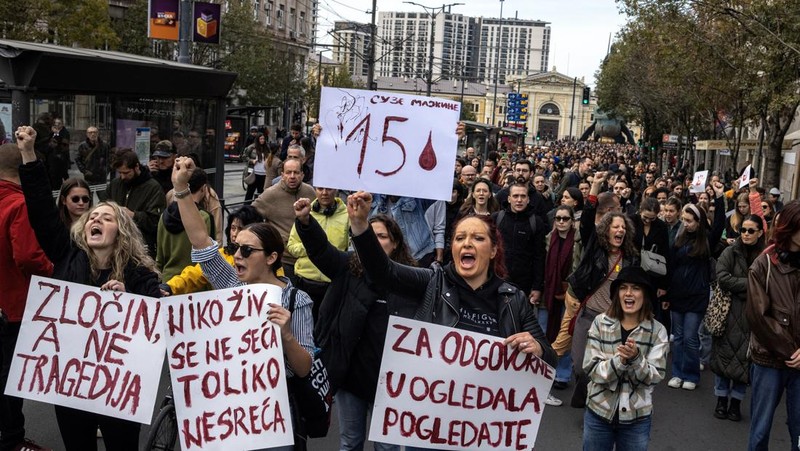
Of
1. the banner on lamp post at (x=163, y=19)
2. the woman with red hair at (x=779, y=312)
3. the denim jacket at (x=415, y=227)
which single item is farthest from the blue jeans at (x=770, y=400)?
the banner on lamp post at (x=163, y=19)

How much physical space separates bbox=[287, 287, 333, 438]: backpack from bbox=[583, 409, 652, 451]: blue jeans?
5.25 feet

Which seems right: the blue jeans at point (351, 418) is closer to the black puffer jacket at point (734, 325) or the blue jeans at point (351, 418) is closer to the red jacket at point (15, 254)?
the red jacket at point (15, 254)

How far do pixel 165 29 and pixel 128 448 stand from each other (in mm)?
16495

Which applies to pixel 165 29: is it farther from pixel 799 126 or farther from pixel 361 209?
pixel 799 126

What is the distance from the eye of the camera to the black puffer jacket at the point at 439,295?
3912 mm

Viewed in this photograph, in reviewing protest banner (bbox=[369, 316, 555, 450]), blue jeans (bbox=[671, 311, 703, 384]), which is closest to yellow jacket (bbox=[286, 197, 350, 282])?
protest banner (bbox=[369, 316, 555, 450])

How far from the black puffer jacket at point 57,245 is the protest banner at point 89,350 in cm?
17

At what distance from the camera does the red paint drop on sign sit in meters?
4.83

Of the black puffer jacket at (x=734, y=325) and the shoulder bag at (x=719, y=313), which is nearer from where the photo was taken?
the black puffer jacket at (x=734, y=325)

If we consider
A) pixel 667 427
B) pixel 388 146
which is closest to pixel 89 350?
pixel 388 146

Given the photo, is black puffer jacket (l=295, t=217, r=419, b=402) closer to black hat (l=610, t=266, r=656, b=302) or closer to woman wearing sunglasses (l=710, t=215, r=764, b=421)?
black hat (l=610, t=266, r=656, b=302)

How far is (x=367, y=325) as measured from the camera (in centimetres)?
452

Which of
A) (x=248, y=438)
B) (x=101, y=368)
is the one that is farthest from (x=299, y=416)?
(x=101, y=368)

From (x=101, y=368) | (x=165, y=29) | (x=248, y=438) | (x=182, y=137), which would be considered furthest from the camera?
(x=165, y=29)
